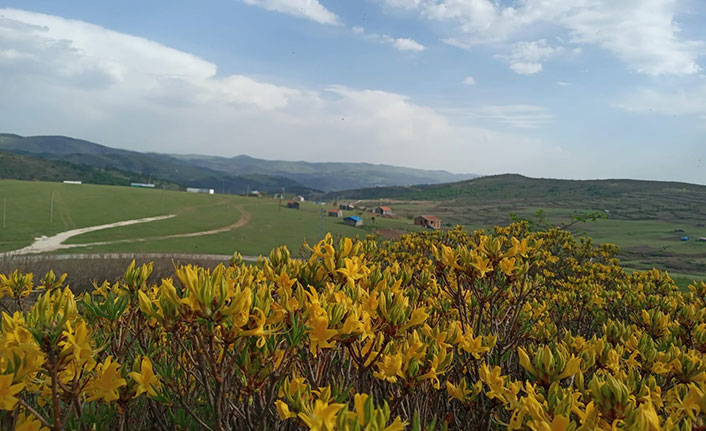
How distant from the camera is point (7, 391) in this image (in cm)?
118

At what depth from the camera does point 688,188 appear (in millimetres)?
85500

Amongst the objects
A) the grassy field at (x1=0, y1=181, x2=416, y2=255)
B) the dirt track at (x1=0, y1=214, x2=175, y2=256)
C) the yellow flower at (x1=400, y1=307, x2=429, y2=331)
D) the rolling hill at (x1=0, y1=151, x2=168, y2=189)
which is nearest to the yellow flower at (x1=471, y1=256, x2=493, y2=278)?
the yellow flower at (x1=400, y1=307, x2=429, y2=331)

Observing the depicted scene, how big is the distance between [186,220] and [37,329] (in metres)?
51.7

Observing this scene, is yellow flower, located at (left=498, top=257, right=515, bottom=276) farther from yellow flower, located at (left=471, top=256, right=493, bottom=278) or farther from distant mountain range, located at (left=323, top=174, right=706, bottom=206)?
distant mountain range, located at (left=323, top=174, right=706, bottom=206)

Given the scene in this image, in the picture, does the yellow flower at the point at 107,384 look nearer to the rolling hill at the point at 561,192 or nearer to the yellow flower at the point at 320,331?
Result: the yellow flower at the point at 320,331

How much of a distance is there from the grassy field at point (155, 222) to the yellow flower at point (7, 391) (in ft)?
74.4

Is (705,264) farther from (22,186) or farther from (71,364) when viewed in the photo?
(22,186)

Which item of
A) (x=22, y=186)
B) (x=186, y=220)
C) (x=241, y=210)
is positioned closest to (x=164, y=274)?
(x=186, y=220)

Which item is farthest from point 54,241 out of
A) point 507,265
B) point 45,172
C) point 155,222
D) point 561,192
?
point 45,172

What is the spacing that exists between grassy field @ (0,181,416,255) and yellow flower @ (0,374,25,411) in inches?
892

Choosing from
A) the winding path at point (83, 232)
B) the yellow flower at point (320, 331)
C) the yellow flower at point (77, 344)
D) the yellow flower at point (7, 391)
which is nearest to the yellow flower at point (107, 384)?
the yellow flower at point (77, 344)

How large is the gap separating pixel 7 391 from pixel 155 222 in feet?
162

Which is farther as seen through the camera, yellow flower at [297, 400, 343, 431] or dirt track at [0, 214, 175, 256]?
dirt track at [0, 214, 175, 256]

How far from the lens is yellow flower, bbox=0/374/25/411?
1.16 m
